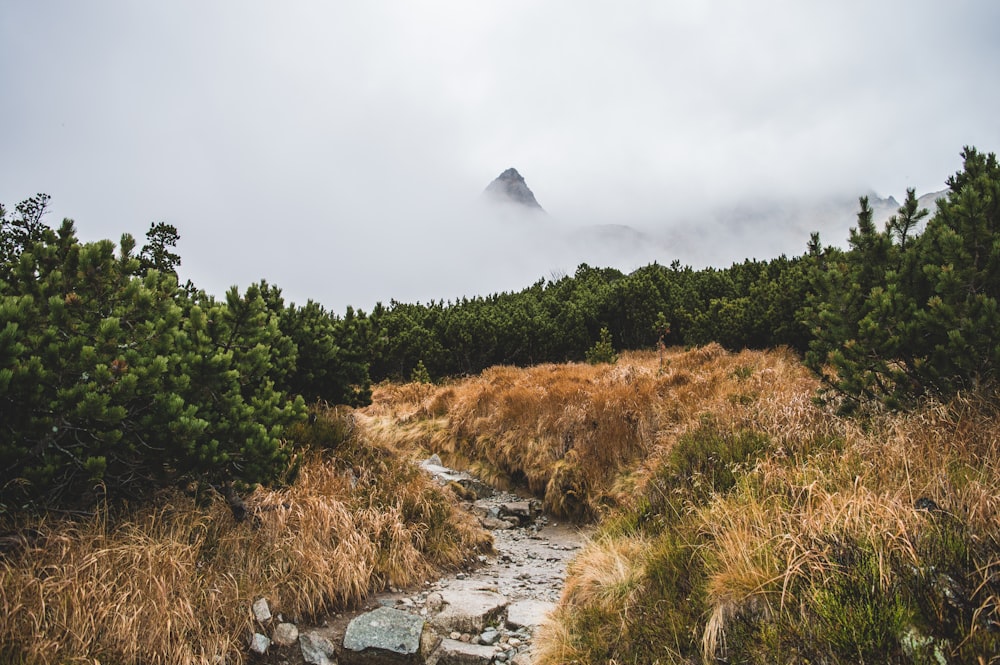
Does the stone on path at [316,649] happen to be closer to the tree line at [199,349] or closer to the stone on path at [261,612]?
the stone on path at [261,612]

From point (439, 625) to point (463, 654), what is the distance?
49cm

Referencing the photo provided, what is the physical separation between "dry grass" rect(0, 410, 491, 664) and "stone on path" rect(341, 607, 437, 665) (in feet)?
1.38

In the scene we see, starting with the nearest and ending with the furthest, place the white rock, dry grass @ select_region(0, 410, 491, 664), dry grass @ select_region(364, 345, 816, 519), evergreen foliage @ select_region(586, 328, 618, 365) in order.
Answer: dry grass @ select_region(0, 410, 491, 664)
the white rock
dry grass @ select_region(364, 345, 816, 519)
evergreen foliage @ select_region(586, 328, 618, 365)

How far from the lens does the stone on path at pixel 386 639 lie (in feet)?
14.0

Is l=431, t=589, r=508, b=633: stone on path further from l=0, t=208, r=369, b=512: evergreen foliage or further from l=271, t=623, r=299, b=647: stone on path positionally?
l=0, t=208, r=369, b=512: evergreen foliage

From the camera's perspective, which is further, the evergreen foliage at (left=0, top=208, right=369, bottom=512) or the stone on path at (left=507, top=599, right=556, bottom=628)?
the stone on path at (left=507, top=599, right=556, bottom=628)

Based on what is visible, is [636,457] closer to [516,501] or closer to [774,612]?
[516,501]

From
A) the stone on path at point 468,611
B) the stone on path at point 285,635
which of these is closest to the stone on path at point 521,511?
the stone on path at point 468,611

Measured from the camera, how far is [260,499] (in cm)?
552

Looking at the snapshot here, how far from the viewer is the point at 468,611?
4.88 metres

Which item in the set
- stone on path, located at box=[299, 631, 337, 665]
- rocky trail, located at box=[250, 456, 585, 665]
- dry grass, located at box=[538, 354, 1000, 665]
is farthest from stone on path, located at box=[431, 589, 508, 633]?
stone on path, located at box=[299, 631, 337, 665]

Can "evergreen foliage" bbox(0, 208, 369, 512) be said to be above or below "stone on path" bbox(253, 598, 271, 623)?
above

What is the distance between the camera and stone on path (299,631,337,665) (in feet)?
13.6

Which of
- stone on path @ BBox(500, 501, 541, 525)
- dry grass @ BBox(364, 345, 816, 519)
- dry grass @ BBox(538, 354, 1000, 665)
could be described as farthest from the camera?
stone on path @ BBox(500, 501, 541, 525)
